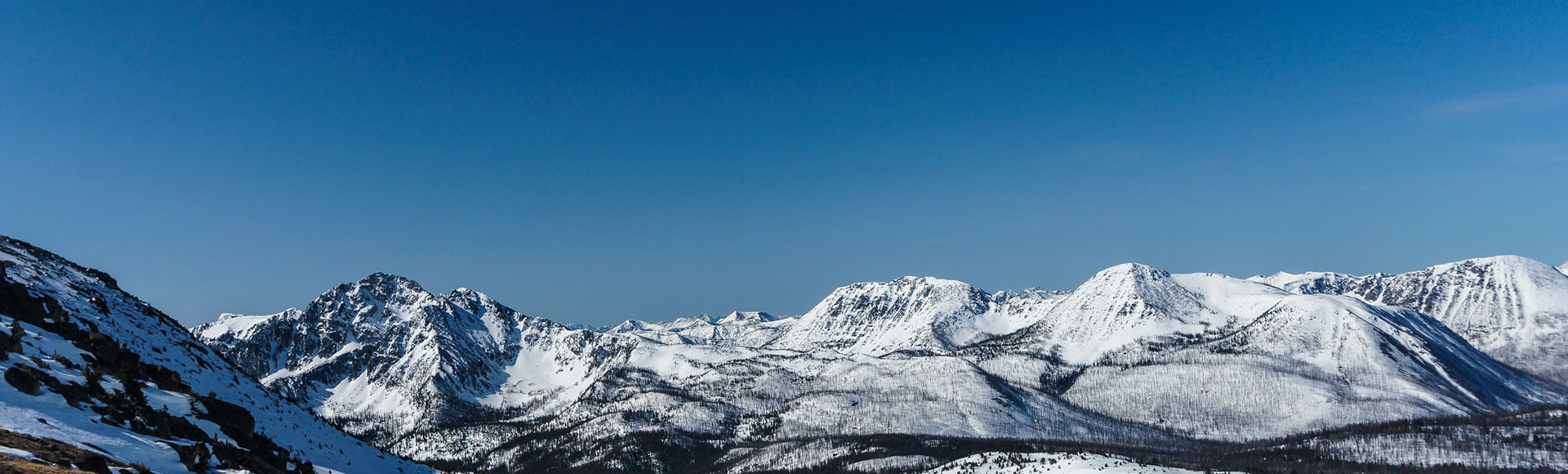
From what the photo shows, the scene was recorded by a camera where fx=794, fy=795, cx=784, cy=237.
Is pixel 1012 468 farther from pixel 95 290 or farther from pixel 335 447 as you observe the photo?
pixel 95 290

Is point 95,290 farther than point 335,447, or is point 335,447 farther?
point 95,290

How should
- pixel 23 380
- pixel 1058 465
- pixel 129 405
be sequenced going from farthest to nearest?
pixel 1058 465
pixel 129 405
pixel 23 380

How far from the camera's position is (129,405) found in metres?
48.1

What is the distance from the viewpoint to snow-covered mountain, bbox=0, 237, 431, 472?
3962 centimetres

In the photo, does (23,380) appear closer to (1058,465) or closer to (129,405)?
(129,405)

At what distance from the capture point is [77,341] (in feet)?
203

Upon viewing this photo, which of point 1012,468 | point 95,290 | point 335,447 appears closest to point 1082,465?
point 1012,468

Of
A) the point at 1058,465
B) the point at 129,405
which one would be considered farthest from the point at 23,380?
the point at 1058,465

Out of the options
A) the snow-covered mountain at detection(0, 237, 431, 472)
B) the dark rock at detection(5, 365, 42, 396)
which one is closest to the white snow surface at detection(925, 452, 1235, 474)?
the snow-covered mountain at detection(0, 237, 431, 472)

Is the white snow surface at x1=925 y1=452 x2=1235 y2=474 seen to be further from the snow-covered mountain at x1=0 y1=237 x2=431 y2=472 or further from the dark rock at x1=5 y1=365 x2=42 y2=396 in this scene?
the dark rock at x1=5 y1=365 x2=42 y2=396

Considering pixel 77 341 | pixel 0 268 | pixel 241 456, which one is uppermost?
pixel 0 268

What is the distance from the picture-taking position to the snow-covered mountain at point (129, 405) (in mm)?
39625

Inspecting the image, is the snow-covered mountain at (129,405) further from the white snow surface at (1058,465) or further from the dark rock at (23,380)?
the white snow surface at (1058,465)

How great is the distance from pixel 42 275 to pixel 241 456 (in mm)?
84585
